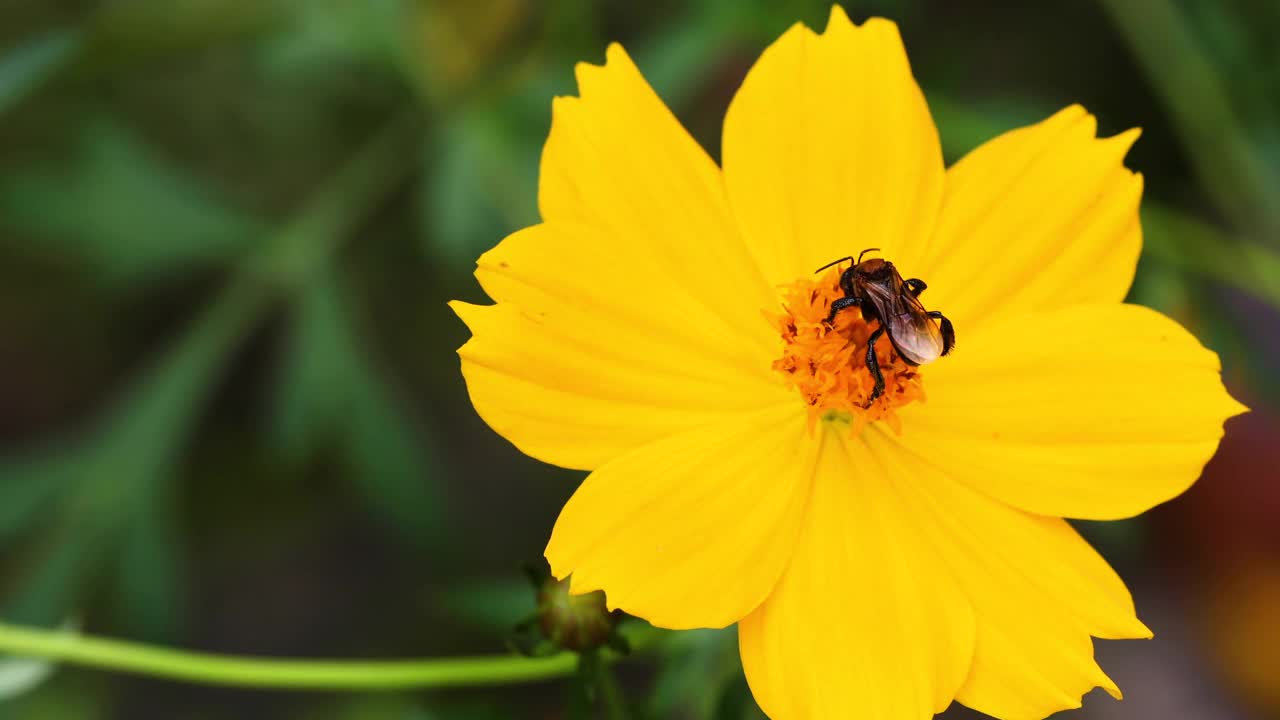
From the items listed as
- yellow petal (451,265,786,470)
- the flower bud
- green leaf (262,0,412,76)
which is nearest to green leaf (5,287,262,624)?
green leaf (262,0,412,76)

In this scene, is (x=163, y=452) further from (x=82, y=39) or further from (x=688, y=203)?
(x=688, y=203)

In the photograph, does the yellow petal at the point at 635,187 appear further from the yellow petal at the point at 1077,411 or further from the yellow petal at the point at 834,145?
the yellow petal at the point at 1077,411

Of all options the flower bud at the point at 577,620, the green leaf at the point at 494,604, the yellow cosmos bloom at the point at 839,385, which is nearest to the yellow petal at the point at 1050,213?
the yellow cosmos bloom at the point at 839,385

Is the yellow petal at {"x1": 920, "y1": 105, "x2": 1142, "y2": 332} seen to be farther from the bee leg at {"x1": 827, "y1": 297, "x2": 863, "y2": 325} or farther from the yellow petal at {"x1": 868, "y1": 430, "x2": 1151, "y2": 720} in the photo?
the yellow petal at {"x1": 868, "y1": 430, "x2": 1151, "y2": 720}

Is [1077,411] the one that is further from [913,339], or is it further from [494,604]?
[494,604]

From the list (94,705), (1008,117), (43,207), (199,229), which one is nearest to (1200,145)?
(1008,117)

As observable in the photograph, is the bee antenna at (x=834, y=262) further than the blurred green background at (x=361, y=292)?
No

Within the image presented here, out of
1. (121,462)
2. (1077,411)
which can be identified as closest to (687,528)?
(1077,411)
